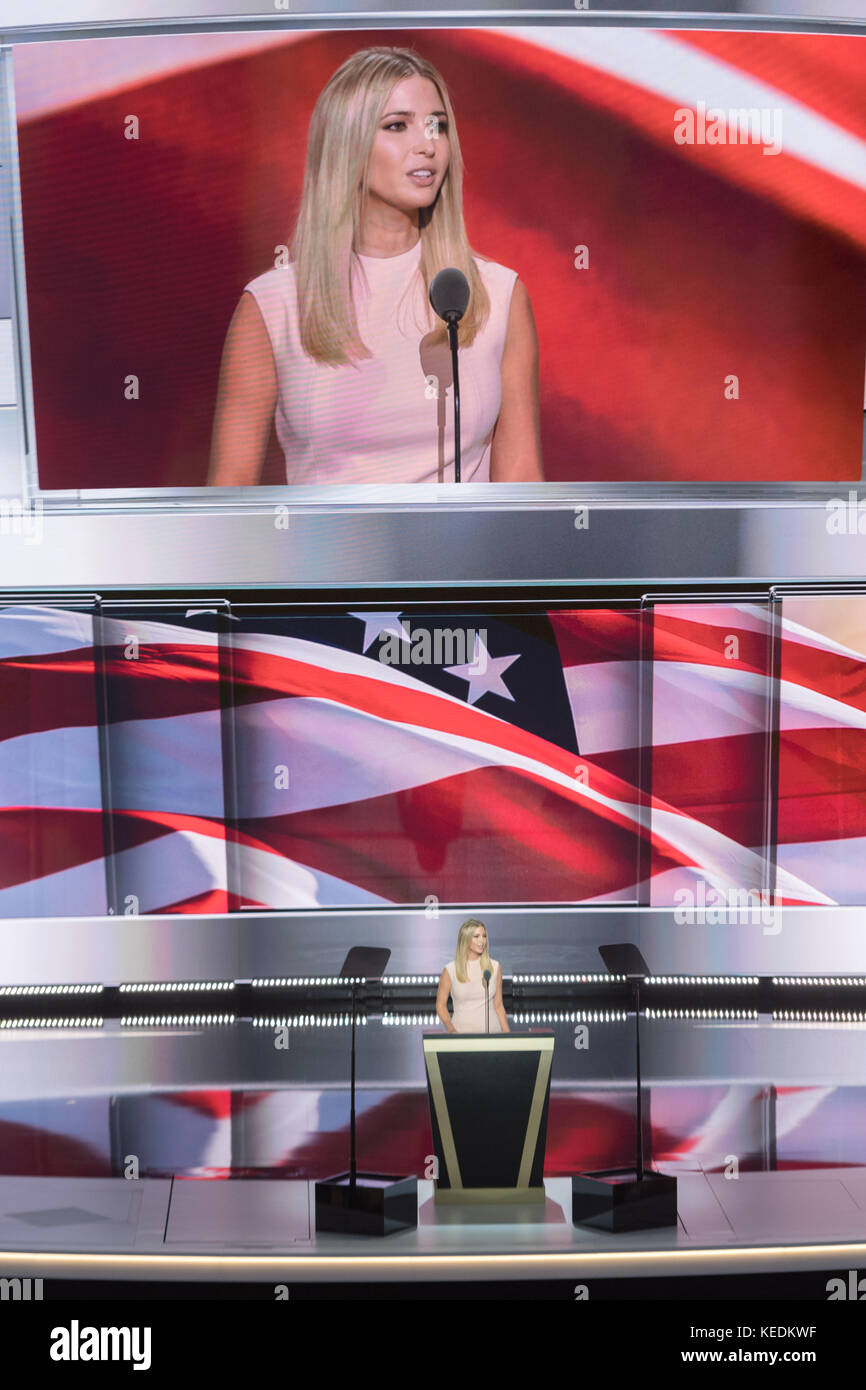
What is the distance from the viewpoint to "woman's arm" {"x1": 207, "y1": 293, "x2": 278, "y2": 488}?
7414 millimetres

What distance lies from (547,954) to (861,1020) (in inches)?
75.7

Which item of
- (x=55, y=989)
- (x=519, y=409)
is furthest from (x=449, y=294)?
(x=55, y=989)

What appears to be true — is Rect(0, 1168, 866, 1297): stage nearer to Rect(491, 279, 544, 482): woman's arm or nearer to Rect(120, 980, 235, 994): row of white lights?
Rect(120, 980, 235, 994): row of white lights

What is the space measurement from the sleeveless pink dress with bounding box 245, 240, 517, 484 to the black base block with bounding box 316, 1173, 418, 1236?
430cm

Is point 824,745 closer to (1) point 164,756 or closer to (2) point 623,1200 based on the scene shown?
(1) point 164,756

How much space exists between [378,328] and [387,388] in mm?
340

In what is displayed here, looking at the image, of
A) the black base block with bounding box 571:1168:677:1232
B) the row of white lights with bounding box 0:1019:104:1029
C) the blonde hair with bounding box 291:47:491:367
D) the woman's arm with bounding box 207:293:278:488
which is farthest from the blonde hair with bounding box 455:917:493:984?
the blonde hair with bounding box 291:47:491:367

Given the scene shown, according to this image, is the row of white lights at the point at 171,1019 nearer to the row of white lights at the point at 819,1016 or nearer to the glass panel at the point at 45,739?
the glass panel at the point at 45,739

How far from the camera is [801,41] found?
718 centimetres

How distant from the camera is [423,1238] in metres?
4.39

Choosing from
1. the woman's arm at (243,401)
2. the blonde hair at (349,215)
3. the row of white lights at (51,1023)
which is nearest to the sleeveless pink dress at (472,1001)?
the row of white lights at (51,1023)

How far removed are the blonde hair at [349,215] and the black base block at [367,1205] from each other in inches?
185

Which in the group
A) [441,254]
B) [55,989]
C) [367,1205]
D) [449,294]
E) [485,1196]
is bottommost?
[55,989]
